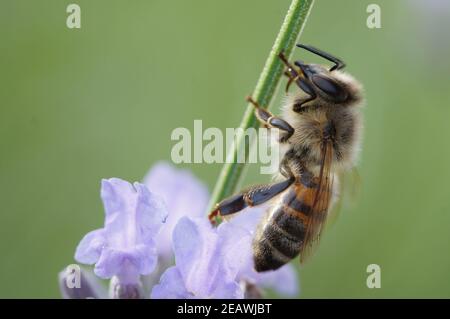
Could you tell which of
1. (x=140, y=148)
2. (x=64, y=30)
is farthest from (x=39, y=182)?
(x=64, y=30)

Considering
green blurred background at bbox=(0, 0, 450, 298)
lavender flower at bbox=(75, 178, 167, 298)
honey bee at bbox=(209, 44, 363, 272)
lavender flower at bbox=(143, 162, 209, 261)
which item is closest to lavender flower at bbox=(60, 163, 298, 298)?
lavender flower at bbox=(75, 178, 167, 298)

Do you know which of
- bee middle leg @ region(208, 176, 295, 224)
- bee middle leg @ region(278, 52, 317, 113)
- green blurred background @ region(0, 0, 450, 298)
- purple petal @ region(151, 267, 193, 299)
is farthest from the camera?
green blurred background @ region(0, 0, 450, 298)

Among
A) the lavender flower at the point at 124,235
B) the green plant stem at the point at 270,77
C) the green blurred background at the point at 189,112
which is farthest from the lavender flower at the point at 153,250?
the green blurred background at the point at 189,112

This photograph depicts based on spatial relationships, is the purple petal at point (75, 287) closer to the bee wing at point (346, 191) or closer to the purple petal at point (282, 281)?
the purple petal at point (282, 281)

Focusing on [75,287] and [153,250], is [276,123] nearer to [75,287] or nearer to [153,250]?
[153,250]

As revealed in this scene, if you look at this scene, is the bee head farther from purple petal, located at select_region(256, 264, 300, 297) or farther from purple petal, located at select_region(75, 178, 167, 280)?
purple petal, located at select_region(75, 178, 167, 280)

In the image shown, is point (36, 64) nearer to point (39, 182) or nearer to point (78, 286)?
point (39, 182)

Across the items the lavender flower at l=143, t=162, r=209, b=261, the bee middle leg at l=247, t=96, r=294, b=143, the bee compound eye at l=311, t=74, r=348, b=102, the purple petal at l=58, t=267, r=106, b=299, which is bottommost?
the purple petal at l=58, t=267, r=106, b=299
